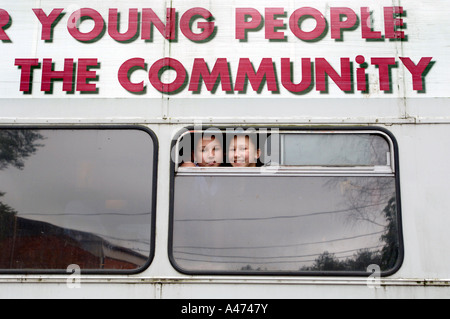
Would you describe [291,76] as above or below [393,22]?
below

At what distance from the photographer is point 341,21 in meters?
3.39

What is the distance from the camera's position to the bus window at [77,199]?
314cm

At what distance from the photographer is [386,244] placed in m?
3.09

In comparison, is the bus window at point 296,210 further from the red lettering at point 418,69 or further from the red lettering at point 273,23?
the red lettering at point 273,23

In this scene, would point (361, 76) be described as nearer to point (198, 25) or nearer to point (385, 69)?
point (385, 69)

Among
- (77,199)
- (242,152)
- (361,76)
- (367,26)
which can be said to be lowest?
(77,199)

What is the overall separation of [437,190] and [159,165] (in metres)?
1.74

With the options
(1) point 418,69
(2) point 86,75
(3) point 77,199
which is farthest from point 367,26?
(3) point 77,199

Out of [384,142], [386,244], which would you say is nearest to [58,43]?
[384,142]

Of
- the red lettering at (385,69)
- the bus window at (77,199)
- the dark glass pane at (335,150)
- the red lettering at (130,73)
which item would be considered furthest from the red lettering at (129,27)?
the red lettering at (385,69)

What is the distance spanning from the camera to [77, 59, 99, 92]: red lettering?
3.33m

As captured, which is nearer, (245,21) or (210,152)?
(210,152)

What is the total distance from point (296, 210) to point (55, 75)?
1820 millimetres

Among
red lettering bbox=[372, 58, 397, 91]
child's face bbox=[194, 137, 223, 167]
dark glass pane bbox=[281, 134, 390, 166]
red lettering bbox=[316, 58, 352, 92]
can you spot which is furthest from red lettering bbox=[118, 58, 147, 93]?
red lettering bbox=[372, 58, 397, 91]
